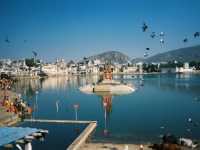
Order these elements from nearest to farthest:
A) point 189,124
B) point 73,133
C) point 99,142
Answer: point 99,142, point 73,133, point 189,124

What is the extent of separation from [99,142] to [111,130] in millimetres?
5674

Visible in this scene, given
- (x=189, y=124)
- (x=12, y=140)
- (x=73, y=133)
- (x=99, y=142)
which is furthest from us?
(x=189, y=124)

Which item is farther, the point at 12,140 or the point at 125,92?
the point at 125,92

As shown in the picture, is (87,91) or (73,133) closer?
(73,133)

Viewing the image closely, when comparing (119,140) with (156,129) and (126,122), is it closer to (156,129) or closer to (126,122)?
(156,129)

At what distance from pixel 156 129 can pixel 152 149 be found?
9.39 meters

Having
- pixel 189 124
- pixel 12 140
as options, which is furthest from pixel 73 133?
pixel 12 140

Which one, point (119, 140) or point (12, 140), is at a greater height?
point (12, 140)

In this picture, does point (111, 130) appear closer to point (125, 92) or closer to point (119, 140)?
point (119, 140)

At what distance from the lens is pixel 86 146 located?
22.6 m

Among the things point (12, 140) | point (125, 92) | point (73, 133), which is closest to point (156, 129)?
point (73, 133)

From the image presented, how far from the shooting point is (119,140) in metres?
25.7

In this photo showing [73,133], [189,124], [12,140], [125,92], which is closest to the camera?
[12,140]

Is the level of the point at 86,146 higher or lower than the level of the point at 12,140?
lower
